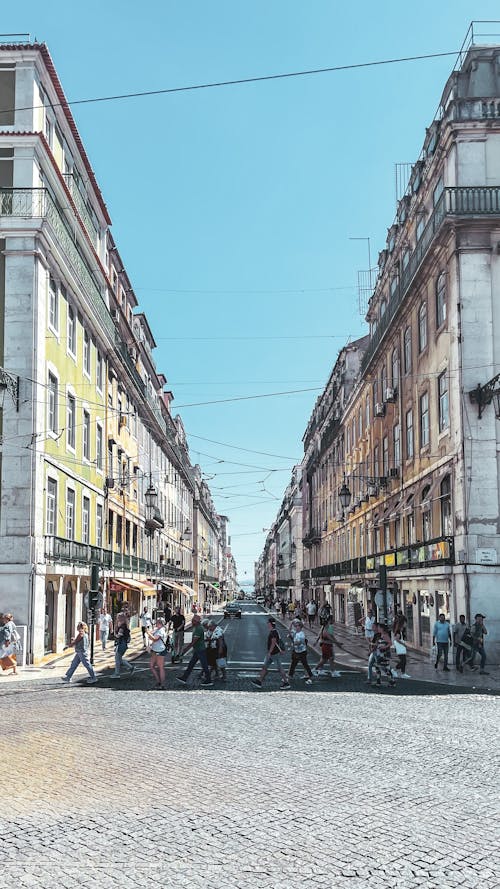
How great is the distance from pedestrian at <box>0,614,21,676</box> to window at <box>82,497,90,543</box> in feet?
35.6

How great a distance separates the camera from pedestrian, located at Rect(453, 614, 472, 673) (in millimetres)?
23297

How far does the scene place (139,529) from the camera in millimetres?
51500

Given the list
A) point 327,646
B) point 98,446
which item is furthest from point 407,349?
point 327,646

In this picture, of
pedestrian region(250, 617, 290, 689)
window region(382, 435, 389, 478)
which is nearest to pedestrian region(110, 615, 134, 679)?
pedestrian region(250, 617, 290, 689)

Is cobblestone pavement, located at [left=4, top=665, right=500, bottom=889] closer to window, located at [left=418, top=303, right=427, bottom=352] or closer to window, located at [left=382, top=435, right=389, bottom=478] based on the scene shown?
window, located at [left=418, top=303, right=427, bottom=352]

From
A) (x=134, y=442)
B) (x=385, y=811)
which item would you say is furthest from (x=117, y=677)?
(x=134, y=442)

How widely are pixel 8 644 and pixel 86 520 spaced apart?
1224 cm

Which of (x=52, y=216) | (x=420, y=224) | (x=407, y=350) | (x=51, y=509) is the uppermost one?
(x=420, y=224)

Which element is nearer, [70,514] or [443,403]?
[443,403]

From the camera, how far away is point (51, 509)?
28.9m

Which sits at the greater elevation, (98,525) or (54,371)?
(54,371)

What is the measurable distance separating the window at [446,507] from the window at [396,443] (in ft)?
25.3

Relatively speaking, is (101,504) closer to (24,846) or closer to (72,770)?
(72,770)

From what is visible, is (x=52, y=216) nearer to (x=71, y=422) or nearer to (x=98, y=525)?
(x=71, y=422)
